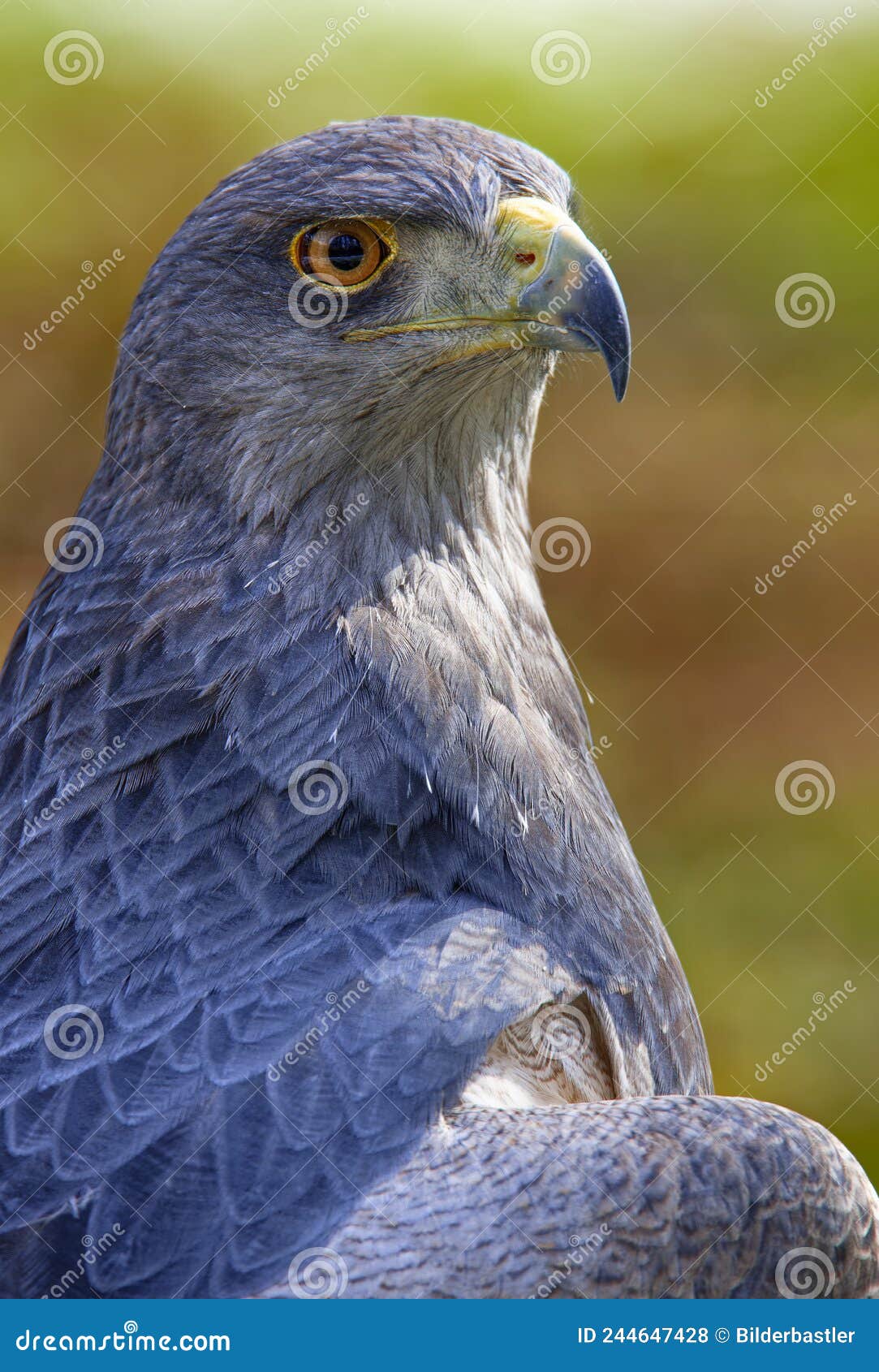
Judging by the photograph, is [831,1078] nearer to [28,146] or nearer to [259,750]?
[259,750]

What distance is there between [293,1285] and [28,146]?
26.8ft

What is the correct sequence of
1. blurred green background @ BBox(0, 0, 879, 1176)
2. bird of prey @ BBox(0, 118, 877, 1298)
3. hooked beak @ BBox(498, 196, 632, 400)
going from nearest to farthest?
bird of prey @ BBox(0, 118, 877, 1298) → hooked beak @ BBox(498, 196, 632, 400) → blurred green background @ BBox(0, 0, 879, 1176)

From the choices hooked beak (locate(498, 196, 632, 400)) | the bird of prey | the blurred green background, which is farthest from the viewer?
the blurred green background

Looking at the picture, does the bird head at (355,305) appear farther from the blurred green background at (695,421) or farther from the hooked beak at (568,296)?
the blurred green background at (695,421)

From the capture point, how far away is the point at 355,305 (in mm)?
3523

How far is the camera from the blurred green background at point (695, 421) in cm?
904

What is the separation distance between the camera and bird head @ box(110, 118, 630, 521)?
3.48 m

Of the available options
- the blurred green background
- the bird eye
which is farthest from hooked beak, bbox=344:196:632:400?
the blurred green background

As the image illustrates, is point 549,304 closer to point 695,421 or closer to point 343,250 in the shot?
point 343,250

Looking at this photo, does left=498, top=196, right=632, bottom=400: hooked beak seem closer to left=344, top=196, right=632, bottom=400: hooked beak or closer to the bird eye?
left=344, top=196, right=632, bottom=400: hooked beak

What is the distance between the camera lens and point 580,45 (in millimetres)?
7527

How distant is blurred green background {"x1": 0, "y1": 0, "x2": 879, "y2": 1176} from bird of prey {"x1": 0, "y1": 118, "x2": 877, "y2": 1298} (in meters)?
5.02

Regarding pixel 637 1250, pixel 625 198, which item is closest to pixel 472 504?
pixel 637 1250

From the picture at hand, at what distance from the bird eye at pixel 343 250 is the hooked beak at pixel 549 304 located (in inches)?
5.5
